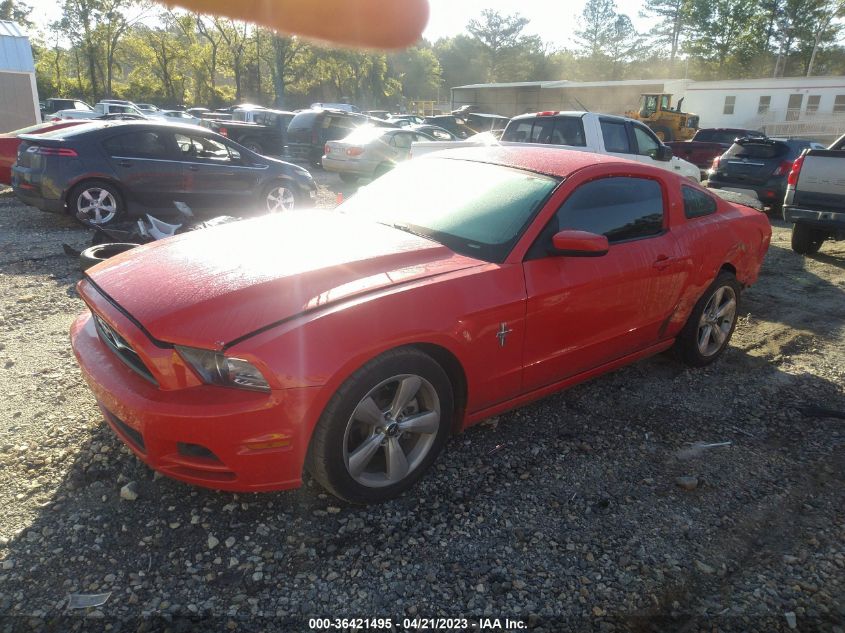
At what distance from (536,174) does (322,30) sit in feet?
123

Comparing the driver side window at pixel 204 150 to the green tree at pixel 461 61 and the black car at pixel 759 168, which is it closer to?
the black car at pixel 759 168

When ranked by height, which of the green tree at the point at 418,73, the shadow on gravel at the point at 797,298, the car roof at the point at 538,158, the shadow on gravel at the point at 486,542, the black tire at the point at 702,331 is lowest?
the shadow on gravel at the point at 486,542

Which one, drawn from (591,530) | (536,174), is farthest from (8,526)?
(536,174)

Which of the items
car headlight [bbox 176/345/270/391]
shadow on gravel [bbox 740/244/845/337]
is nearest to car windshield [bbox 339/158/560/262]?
car headlight [bbox 176/345/270/391]

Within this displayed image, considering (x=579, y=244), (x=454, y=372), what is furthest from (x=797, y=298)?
(x=454, y=372)

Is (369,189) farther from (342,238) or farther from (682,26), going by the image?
(682,26)

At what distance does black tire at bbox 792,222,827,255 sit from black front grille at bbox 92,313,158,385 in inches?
343

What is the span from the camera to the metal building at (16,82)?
18125 mm

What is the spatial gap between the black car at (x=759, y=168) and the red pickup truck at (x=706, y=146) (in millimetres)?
5117

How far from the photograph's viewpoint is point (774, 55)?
58.1m

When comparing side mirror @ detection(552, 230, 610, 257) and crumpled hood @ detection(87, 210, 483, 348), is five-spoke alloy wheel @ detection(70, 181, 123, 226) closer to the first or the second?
crumpled hood @ detection(87, 210, 483, 348)

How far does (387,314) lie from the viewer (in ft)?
8.27

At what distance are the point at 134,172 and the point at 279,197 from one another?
2.20 metres

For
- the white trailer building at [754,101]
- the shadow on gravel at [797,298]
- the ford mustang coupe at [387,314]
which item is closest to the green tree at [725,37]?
the white trailer building at [754,101]
